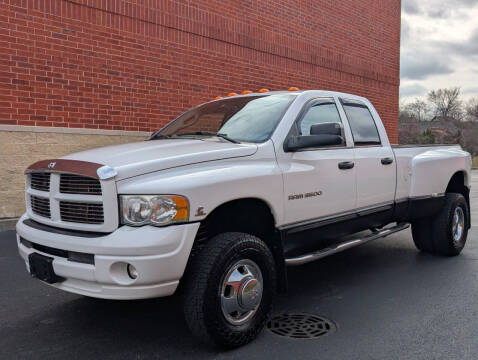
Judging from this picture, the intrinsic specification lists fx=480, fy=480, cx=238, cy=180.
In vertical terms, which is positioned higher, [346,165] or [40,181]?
[346,165]

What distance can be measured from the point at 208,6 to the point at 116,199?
769 centimetres

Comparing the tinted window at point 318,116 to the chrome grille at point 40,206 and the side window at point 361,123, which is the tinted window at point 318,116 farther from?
the chrome grille at point 40,206

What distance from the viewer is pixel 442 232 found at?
5848 millimetres

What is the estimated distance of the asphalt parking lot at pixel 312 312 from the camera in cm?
327

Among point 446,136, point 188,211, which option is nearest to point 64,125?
point 188,211

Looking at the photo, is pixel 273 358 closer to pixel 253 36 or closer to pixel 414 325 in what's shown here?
pixel 414 325

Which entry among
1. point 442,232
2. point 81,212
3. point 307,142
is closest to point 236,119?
point 307,142

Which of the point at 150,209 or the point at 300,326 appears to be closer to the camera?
the point at 150,209

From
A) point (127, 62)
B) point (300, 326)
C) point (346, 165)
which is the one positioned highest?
point (127, 62)

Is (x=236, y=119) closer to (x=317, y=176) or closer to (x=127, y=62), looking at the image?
(x=317, y=176)

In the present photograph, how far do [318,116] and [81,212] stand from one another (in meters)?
2.36

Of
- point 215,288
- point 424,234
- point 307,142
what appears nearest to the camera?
point 215,288

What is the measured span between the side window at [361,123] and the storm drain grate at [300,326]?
1841 mm

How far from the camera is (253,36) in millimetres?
10750
